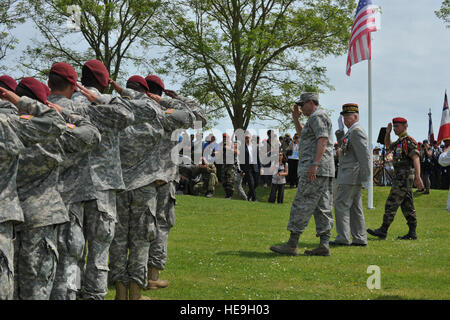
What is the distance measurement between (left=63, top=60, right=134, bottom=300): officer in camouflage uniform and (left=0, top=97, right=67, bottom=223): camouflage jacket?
80 centimetres

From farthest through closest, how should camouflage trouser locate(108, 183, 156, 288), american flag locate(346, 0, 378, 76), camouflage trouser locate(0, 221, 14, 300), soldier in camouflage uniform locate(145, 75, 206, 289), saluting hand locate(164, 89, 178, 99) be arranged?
1. american flag locate(346, 0, 378, 76)
2. saluting hand locate(164, 89, 178, 99)
3. soldier in camouflage uniform locate(145, 75, 206, 289)
4. camouflage trouser locate(108, 183, 156, 288)
5. camouflage trouser locate(0, 221, 14, 300)

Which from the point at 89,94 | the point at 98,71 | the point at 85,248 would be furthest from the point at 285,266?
the point at 89,94

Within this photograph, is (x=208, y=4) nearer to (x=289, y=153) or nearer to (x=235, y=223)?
(x=289, y=153)

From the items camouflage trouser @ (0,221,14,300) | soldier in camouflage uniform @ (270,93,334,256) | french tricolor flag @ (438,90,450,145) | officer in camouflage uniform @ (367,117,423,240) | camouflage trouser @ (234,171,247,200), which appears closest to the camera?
camouflage trouser @ (0,221,14,300)

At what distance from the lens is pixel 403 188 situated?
11.3m

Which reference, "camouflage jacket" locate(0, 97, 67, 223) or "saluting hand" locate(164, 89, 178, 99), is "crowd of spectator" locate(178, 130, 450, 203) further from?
"camouflage jacket" locate(0, 97, 67, 223)

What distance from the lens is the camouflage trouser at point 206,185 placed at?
2194 centimetres

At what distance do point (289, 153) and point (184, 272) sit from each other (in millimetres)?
16614

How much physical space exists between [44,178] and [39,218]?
34 cm

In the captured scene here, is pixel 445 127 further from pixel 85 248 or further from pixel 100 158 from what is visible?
pixel 85 248

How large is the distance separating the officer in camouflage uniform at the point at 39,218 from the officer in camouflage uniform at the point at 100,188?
0.56m

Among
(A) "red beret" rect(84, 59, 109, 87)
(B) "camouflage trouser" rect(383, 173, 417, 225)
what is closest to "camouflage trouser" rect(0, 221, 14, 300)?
(A) "red beret" rect(84, 59, 109, 87)

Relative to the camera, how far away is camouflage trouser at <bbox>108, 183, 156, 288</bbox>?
595 centimetres
